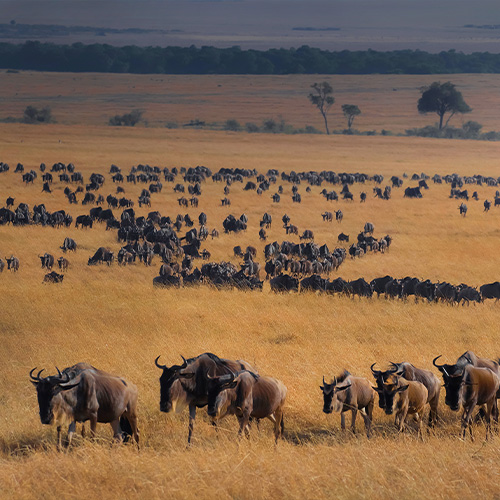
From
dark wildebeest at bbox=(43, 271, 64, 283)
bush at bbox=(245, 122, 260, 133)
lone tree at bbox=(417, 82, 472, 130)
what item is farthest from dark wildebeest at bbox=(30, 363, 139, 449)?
lone tree at bbox=(417, 82, 472, 130)

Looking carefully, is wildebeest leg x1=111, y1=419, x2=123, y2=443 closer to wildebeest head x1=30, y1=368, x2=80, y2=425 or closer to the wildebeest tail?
the wildebeest tail

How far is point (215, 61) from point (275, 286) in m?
182

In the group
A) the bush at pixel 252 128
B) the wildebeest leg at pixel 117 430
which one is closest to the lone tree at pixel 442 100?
the bush at pixel 252 128

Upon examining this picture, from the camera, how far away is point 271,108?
14600 cm

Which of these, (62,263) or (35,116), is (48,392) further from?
(35,116)

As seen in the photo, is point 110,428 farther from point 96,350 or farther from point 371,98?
point 371,98

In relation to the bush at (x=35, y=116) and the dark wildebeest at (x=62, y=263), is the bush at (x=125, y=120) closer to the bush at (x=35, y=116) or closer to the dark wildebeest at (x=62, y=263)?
the bush at (x=35, y=116)

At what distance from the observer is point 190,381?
32.8ft

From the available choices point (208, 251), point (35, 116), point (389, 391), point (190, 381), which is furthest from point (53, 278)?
point (35, 116)

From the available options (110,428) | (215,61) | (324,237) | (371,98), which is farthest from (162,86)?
(110,428)

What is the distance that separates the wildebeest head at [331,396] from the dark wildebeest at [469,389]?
1250mm

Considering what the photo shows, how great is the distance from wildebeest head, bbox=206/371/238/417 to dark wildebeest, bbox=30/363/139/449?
46.5 inches

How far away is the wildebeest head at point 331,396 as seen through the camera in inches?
385

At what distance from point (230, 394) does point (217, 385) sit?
0.26 meters
